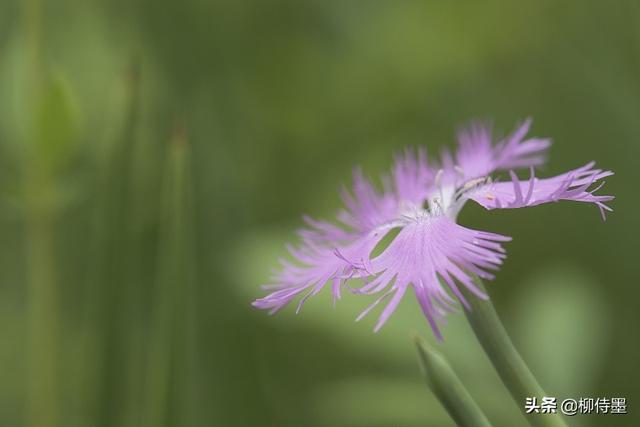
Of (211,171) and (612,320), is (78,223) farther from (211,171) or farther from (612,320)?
(612,320)

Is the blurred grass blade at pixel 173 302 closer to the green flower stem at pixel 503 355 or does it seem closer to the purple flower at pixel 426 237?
the purple flower at pixel 426 237

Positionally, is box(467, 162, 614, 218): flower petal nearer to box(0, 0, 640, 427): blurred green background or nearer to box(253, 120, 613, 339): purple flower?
box(253, 120, 613, 339): purple flower

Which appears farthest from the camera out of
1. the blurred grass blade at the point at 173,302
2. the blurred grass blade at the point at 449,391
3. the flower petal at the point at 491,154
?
the flower petal at the point at 491,154

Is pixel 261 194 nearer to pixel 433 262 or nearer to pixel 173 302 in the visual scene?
pixel 173 302

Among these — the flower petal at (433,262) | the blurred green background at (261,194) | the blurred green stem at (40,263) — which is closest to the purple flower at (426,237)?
the flower petal at (433,262)

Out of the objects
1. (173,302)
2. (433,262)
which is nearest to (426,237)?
(433,262)

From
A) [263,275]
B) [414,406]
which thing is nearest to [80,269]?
[263,275]

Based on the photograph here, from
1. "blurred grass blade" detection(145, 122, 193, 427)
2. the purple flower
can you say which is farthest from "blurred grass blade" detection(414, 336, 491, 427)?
"blurred grass blade" detection(145, 122, 193, 427)
